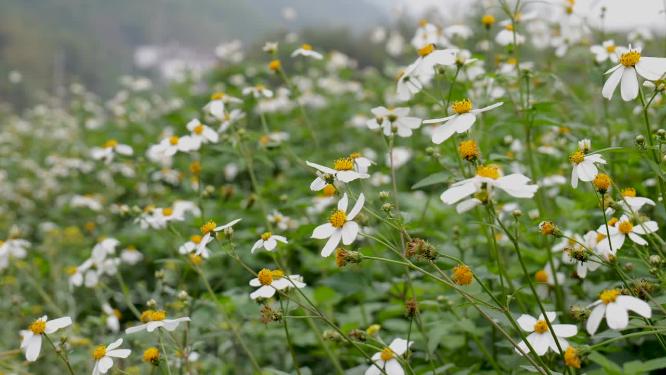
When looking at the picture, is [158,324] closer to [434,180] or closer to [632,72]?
[434,180]

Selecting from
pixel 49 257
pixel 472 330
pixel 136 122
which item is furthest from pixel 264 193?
pixel 136 122

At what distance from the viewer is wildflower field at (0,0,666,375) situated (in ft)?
4.60

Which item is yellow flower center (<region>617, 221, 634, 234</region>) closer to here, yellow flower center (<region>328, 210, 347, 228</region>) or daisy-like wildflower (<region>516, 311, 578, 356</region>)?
daisy-like wildflower (<region>516, 311, 578, 356</region>)

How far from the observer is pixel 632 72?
1.43m

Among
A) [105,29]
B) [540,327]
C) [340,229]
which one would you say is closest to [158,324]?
[340,229]

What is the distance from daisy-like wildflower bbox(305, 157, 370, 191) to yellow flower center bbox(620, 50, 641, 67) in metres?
0.67

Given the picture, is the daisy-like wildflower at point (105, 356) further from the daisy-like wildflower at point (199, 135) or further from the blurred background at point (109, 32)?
the blurred background at point (109, 32)

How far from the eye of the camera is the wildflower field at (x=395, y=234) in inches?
55.2

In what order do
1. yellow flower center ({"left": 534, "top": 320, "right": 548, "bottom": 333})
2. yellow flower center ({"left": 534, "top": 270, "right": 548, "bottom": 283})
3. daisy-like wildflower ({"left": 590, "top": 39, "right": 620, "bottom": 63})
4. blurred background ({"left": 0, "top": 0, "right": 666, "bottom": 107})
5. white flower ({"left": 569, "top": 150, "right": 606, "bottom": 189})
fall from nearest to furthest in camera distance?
1. white flower ({"left": 569, "top": 150, "right": 606, "bottom": 189})
2. yellow flower center ({"left": 534, "top": 320, "right": 548, "bottom": 333})
3. yellow flower center ({"left": 534, "top": 270, "right": 548, "bottom": 283})
4. daisy-like wildflower ({"left": 590, "top": 39, "right": 620, "bottom": 63})
5. blurred background ({"left": 0, "top": 0, "right": 666, "bottom": 107})

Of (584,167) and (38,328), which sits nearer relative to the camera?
(584,167)

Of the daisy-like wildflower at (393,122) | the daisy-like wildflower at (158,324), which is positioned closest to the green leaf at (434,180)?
the daisy-like wildflower at (393,122)

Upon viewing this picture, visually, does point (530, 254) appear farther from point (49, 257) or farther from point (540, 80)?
point (49, 257)

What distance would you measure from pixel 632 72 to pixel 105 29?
2672 cm

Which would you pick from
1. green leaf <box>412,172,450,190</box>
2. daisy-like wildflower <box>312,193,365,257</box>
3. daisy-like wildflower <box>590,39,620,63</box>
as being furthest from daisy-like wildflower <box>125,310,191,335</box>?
daisy-like wildflower <box>590,39,620,63</box>
